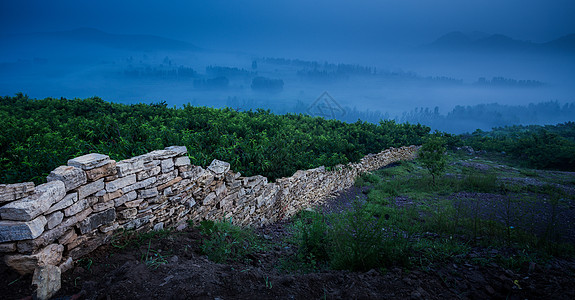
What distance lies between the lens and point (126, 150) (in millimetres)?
6375

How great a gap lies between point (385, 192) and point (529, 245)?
22.3 feet

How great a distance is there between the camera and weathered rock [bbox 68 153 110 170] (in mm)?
3797

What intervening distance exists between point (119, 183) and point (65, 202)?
791mm

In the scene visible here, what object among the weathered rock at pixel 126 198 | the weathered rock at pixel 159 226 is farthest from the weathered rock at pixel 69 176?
the weathered rock at pixel 159 226

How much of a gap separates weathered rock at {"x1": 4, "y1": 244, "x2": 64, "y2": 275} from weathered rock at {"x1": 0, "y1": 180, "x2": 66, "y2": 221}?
460 millimetres

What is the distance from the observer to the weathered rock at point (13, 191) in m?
3.13

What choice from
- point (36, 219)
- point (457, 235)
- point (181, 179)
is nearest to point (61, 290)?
point (36, 219)

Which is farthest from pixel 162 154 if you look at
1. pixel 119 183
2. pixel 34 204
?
pixel 34 204

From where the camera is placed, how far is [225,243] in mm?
5086

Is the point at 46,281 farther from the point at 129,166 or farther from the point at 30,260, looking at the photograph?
the point at 129,166

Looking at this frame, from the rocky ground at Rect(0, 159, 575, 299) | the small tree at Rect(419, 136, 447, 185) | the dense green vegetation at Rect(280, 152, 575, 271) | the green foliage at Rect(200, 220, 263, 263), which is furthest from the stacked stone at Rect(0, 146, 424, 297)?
the small tree at Rect(419, 136, 447, 185)

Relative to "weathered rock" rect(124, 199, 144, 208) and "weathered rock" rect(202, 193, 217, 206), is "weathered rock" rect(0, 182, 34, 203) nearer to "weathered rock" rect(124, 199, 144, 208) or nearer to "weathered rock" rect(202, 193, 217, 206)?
"weathered rock" rect(124, 199, 144, 208)

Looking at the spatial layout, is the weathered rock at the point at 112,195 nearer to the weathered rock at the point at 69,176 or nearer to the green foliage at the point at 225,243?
the weathered rock at the point at 69,176

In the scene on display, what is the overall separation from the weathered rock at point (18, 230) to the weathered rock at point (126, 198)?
1.15 m
